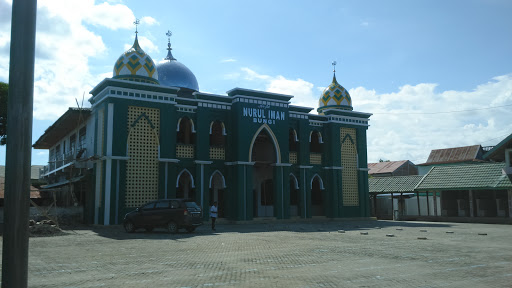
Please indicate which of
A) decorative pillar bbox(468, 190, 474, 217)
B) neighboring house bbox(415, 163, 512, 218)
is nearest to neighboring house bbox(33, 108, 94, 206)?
neighboring house bbox(415, 163, 512, 218)

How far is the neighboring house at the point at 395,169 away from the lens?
54.5 meters

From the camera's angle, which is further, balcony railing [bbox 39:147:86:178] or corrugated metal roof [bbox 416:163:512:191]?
corrugated metal roof [bbox 416:163:512:191]

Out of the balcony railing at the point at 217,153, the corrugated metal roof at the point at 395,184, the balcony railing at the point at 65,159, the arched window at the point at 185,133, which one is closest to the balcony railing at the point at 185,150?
the arched window at the point at 185,133

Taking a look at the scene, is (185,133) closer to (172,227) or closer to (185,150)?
(185,150)

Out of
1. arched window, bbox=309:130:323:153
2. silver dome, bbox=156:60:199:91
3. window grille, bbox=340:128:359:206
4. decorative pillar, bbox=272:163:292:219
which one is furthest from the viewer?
arched window, bbox=309:130:323:153

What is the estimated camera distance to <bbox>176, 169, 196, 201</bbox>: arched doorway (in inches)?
1035

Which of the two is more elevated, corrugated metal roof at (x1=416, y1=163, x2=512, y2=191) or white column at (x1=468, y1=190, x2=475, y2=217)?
corrugated metal roof at (x1=416, y1=163, x2=512, y2=191)

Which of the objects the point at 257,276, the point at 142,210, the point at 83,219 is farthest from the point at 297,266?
the point at 83,219

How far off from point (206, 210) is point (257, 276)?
17722 millimetres

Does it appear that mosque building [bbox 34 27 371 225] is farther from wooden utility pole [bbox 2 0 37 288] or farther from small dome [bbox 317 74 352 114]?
wooden utility pole [bbox 2 0 37 288]

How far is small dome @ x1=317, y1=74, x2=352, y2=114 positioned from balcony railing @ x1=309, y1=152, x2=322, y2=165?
166 inches

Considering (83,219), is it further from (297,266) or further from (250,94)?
(297,266)

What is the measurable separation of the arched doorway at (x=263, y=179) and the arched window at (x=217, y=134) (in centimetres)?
241

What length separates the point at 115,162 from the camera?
2264cm
